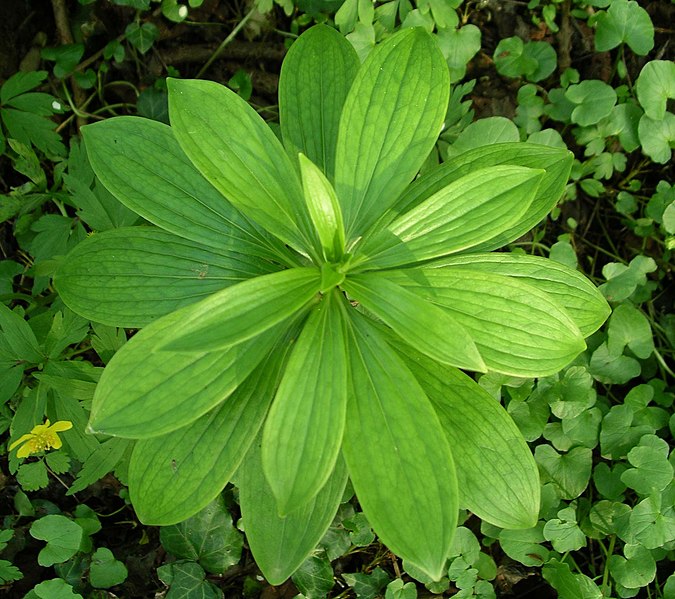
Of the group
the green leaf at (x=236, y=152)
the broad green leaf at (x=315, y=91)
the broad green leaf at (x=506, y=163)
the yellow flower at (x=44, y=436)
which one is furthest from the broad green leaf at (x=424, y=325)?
the yellow flower at (x=44, y=436)

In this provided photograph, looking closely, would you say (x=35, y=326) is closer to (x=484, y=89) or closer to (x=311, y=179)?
(x=311, y=179)

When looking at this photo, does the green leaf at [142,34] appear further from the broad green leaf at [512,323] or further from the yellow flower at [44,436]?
the broad green leaf at [512,323]

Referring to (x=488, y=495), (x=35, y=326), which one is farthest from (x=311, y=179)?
(x=35, y=326)

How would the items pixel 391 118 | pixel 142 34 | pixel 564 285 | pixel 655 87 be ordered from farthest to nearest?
pixel 142 34 → pixel 655 87 → pixel 564 285 → pixel 391 118

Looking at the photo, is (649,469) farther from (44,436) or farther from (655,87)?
(44,436)

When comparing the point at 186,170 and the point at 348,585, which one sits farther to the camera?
the point at 348,585

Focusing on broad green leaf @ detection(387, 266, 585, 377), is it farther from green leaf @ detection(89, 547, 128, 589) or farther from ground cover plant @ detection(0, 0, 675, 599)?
green leaf @ detection(89, 547, 128, 589)

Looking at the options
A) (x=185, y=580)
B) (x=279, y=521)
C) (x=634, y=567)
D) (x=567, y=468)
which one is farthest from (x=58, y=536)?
(x=634, y=567)
